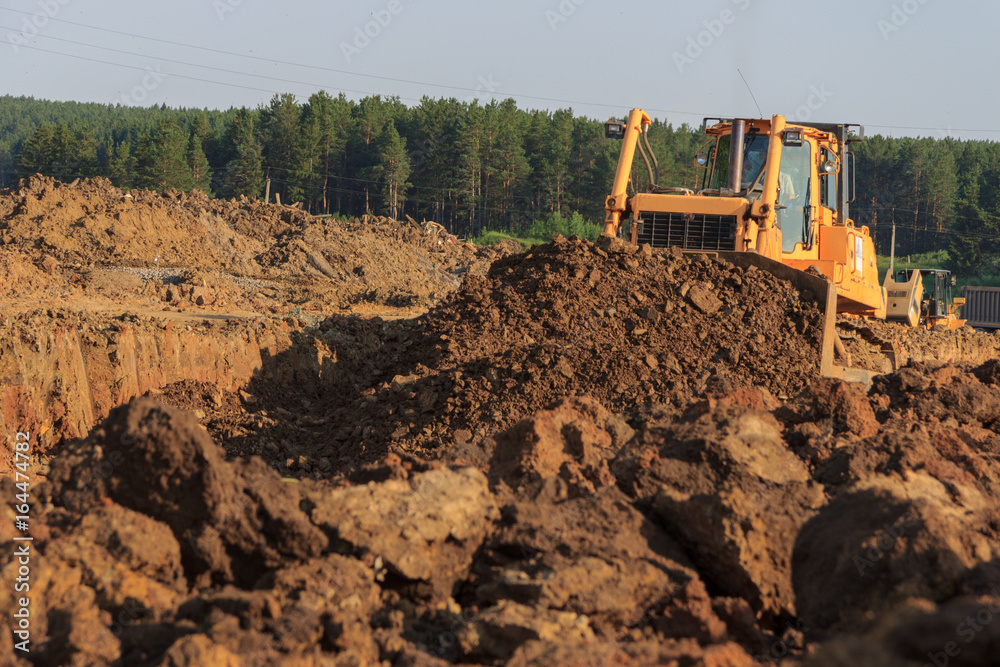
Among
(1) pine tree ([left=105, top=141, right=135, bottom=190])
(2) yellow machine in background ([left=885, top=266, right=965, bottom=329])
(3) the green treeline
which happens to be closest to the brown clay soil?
(2) yellow machine in background ([left=885, top=266, right=965, bottom=329])

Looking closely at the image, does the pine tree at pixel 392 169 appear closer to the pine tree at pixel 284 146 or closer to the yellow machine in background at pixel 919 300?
the pine tree at pixel 284 146

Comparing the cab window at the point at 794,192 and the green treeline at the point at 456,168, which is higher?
the green treeline at the point at 456,168

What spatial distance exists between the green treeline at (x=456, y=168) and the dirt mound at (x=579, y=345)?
1813 inches

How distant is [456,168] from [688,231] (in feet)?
169

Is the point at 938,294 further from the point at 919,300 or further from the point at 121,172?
the point at 121,172

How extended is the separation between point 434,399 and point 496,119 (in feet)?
201

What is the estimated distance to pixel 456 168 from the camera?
5988cm

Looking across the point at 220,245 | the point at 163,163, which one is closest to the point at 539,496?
the point at 220,245

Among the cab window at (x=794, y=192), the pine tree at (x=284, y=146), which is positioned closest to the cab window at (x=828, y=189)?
the cab window at (x=794, y=192)

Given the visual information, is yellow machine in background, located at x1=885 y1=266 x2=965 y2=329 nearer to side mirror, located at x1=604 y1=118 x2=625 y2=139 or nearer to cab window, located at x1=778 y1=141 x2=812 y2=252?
cab window, located at x1=778 y1=141 x2=812 y2=252

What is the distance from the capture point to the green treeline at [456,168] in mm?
56781

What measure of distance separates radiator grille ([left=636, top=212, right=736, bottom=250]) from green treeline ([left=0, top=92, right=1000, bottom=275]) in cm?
4496

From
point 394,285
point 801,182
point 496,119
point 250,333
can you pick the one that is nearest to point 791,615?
point 801,182

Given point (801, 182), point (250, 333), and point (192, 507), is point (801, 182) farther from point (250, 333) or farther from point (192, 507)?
point (192, 507)
